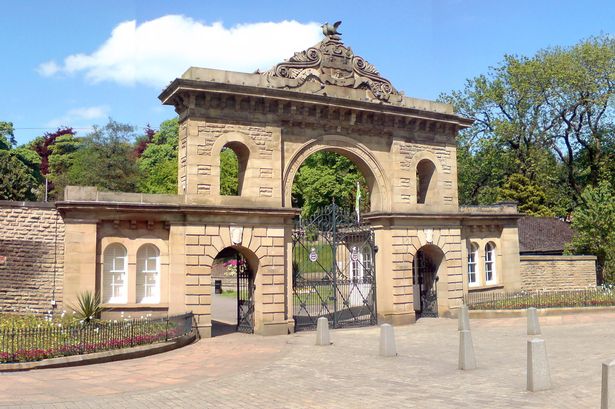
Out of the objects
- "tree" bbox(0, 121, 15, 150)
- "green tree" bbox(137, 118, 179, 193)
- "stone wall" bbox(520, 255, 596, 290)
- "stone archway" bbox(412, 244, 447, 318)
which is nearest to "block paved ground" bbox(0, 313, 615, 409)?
"stone archway" bbox(412, 244, 447, 318)

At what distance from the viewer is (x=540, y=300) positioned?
78.4 feet

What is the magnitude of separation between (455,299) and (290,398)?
1546cm

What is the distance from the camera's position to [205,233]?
19500 millimetres

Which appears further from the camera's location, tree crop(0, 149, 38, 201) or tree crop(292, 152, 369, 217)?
tree crop(292, 152, 369, 217)

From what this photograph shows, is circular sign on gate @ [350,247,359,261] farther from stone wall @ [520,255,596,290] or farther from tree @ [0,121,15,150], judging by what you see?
tree @ [0,121,15,150]

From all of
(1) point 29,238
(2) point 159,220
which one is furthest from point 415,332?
(1) point 29,238

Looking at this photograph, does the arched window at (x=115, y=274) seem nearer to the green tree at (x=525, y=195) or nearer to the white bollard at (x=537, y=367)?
the white bollard at (x=537, y=367)

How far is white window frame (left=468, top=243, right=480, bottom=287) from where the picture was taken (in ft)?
87.4

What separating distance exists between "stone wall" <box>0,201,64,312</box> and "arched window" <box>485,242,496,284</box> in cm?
1833

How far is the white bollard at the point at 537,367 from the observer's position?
1053 cm

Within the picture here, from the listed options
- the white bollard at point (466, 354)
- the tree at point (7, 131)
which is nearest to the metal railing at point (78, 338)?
the white bollard at point (466, 354)

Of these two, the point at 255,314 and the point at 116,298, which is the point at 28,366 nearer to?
the point at 116,298

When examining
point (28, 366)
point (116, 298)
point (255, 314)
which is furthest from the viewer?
point (255, 314)

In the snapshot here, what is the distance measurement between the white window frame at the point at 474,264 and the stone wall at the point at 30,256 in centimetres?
1716
